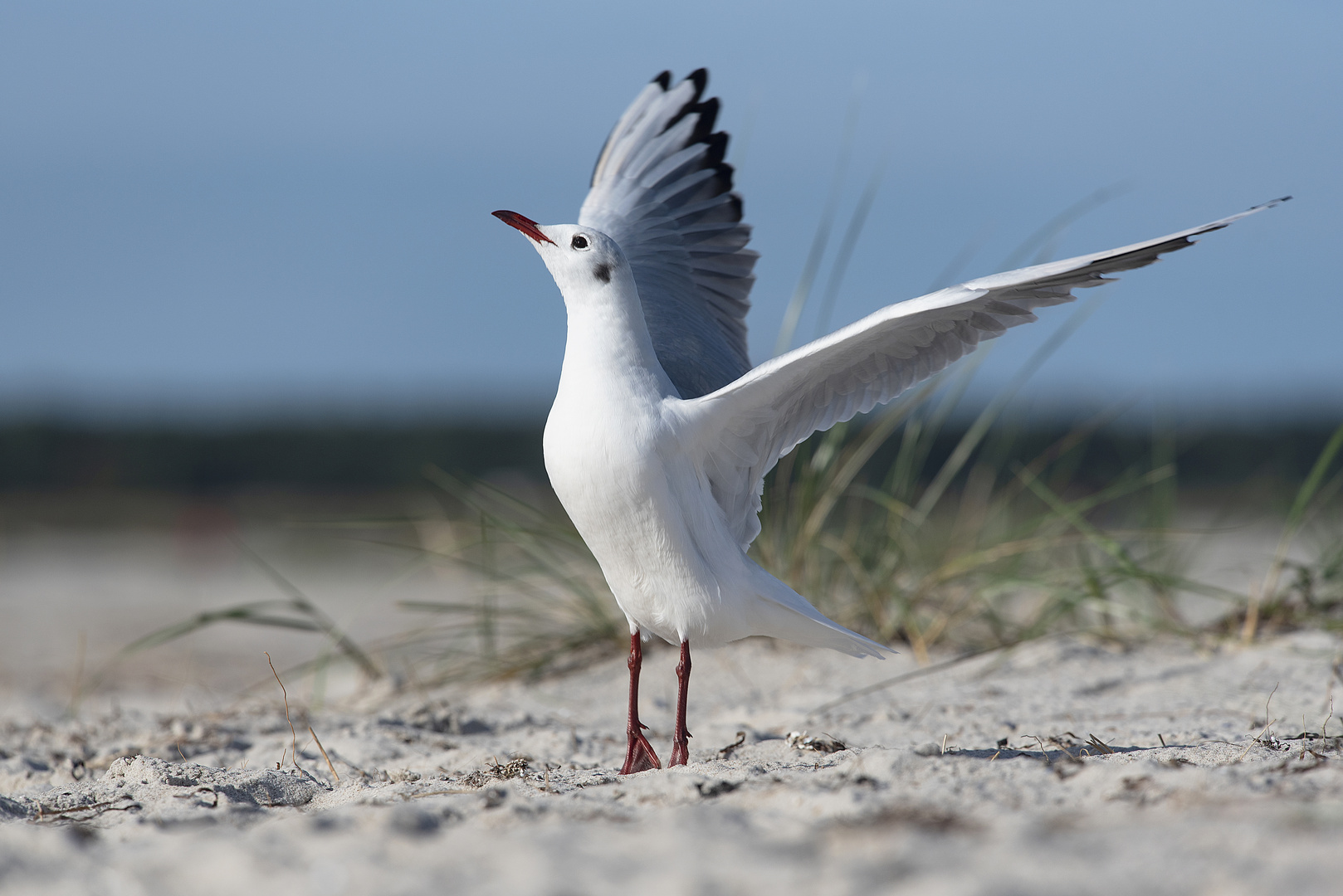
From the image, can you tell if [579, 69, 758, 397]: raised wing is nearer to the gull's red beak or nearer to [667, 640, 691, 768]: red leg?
the gull's red beak

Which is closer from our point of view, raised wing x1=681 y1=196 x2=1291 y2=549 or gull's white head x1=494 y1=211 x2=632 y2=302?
raised wing x1=681 y1=196 x2=1291 y2=549

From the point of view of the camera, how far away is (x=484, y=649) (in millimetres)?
5312

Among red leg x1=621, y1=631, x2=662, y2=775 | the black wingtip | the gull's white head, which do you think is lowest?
red leg x1=621, y1=631, x2=662, y2=775

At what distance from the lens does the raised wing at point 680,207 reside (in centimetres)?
418

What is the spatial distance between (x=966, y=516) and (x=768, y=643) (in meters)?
1.37

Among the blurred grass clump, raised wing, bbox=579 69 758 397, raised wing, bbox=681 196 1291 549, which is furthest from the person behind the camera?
the blurred grass clump

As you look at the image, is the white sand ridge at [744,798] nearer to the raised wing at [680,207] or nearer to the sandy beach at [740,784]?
the sandy beach at [740,784]

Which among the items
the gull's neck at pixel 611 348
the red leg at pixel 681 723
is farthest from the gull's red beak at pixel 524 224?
the red leg at pixel 681 723

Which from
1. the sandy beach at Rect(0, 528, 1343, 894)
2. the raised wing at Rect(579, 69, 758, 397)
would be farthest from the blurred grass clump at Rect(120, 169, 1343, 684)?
the raised wing at Rect(579, 69, 758, 397)

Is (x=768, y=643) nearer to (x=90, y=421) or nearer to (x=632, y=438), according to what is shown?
(x=632, y=438)

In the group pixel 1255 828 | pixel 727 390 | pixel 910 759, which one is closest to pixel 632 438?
pixel 727 390

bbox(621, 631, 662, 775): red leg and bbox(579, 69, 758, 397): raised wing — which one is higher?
bbox(579, 69, 758, 397): raised wing

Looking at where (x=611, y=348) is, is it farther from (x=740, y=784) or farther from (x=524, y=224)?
(x=740, y=784)

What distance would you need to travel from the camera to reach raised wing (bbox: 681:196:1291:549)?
2.91m
